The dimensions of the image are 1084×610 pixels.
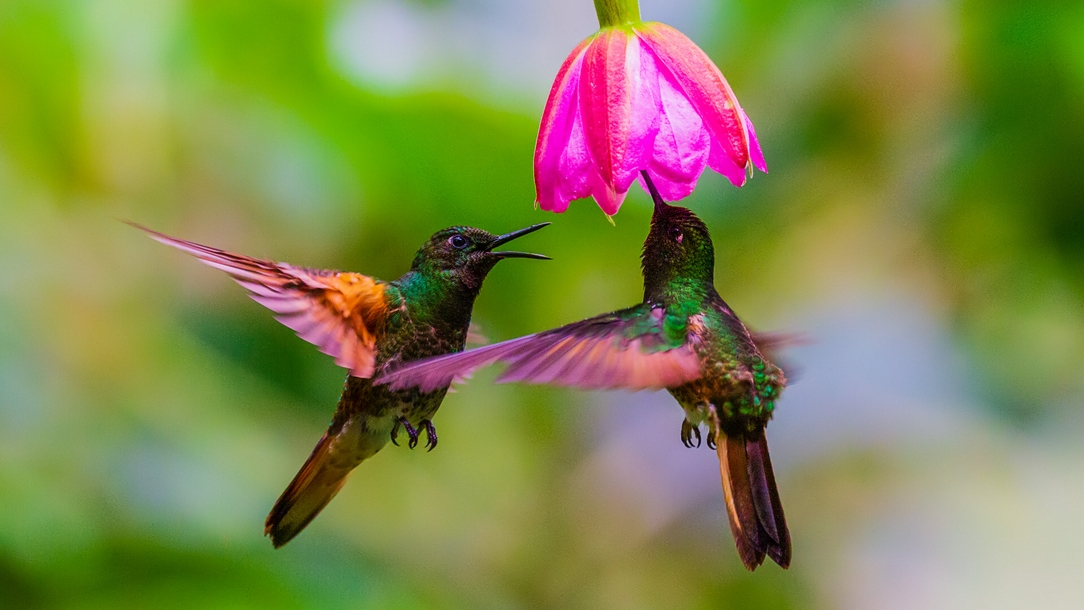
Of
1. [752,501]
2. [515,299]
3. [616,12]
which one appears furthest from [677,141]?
[515,299]

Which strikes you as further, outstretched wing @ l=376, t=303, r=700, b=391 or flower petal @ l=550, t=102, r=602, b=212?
flower petal @ l=550, t=102, r=602, b=212

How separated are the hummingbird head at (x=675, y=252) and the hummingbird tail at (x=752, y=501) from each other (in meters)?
0.17

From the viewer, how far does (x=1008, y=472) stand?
107 inches

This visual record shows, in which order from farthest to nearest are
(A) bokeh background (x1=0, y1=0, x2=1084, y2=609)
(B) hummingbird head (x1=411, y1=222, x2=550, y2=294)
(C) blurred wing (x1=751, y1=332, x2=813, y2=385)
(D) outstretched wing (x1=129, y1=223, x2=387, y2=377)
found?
(A) bokeh background (x1=0, y1=0, x2=1084, y2=609) → (C) blurred wing (x1=751, y1=332, x2=813, y2=385) → (B) hummingbird head (x1=411, y1=222, x2=550, y2=294) → (D) outstretched wing (x1=129, y1=223, x2=387, y2=377)

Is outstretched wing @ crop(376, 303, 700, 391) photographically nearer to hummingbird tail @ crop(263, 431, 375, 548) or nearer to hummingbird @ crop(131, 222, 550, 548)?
hummingbird @ crop(131, 222, 550, 548)

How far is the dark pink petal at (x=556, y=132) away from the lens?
2.95 ft

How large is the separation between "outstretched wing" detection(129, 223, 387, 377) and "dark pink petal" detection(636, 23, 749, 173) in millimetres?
375

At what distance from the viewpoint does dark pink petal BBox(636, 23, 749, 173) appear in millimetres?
892

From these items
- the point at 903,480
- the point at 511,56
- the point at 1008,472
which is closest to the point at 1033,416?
the point at 1008,472

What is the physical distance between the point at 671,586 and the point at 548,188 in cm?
189

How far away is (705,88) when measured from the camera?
91 cm

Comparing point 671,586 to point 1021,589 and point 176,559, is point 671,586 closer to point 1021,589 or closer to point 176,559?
point 1021,589

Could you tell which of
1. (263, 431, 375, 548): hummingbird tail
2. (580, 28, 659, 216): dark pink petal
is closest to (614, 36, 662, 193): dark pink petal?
(580, 28, 659, 216): dark pink petal

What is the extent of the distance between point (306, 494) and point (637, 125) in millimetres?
529
